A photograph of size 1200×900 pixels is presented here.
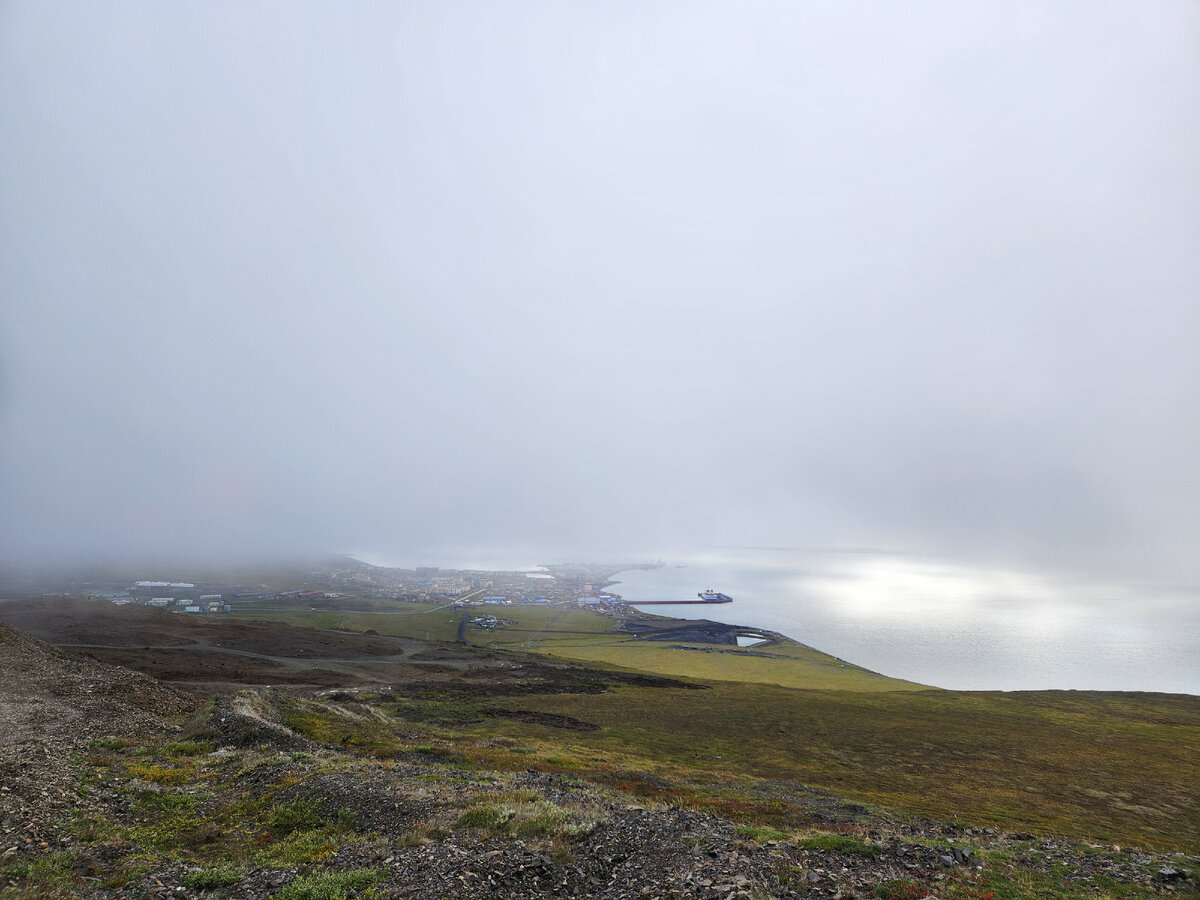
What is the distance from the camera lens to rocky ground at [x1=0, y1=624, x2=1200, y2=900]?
38.9 feet

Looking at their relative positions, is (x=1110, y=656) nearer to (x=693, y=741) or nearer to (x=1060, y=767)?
(x=1060, y=767)

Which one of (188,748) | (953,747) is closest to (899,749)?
(953,747)

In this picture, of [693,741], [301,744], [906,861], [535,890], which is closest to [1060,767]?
[693,741]

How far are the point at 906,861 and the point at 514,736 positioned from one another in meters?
34.3

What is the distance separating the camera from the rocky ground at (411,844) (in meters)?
11.9

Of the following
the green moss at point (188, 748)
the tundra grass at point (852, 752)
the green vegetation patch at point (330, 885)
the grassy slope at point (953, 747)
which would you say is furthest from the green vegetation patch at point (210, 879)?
the grassy slope at point (953, 747)

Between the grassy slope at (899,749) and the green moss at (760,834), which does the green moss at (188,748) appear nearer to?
the grassy slope at (899,749)

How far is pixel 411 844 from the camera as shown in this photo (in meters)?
13.8

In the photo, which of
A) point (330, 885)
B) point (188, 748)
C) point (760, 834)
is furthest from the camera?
point (188, 748)

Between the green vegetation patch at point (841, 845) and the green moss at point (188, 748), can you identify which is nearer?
the green vegetation patch at point (841, 845)

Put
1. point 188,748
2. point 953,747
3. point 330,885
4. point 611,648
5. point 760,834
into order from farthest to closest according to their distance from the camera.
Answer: point 611,648 < point 953,747 < point 188,748 < point 760,834 < point 330,885

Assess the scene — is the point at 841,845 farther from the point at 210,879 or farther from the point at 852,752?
the point at 852,752

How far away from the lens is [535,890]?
11.8 metres

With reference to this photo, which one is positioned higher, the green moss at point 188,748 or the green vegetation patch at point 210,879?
the green vegetation patch at point 210,879
